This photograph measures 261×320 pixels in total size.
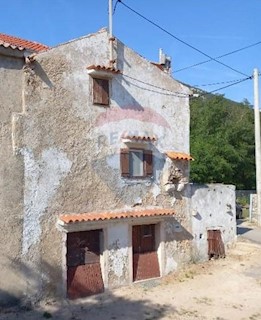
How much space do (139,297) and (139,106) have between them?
6249 mm

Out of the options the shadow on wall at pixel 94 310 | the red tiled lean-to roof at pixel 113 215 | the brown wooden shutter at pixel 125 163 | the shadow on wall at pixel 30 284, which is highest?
the brown wooden shutter at pixel 125 163

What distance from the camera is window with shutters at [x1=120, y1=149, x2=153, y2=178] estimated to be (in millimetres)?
13016

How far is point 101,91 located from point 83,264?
5426mm

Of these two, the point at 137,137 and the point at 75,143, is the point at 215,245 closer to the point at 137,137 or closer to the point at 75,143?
the point at 137,137

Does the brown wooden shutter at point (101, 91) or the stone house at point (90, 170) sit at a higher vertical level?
the brown wooden shutter at point (101, 91)

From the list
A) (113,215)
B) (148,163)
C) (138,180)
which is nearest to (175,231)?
(138,180)

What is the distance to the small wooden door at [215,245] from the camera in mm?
15531

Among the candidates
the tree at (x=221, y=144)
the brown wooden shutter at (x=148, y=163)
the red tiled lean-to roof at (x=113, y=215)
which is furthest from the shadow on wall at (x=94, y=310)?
the tree at (x=221, y=144)

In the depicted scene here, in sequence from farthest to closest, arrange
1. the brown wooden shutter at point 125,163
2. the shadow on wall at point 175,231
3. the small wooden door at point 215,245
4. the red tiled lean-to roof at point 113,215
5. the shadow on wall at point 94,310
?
the small wooden door at point 215,245
the shadow on wall at point 175,231
the brown wooden shutter at point 125,163
the red tiled lean-to roof at point 113,215
the shadow on wall at point 94,310

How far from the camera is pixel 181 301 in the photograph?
1159 centimetres

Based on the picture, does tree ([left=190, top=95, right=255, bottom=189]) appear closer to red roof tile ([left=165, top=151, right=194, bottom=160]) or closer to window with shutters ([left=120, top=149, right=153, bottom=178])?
red roof tile ([left=165, top=151, right=194, bottom=160])

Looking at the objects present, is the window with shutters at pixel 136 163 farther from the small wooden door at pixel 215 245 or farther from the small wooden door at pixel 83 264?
the small wooden door at pixel 215 245

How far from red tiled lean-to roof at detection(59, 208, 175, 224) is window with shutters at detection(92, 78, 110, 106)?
351 centimetres

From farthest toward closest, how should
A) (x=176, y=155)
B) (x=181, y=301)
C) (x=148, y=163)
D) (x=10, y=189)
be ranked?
(x=176, y=155) < (x=148, y=163) < (x=181, y=301) < (x=10, y=189)
